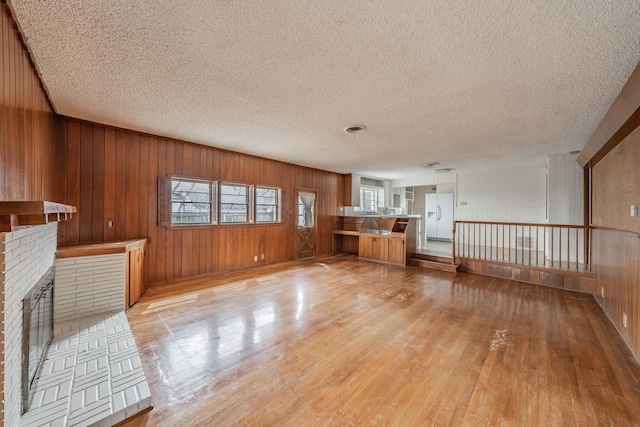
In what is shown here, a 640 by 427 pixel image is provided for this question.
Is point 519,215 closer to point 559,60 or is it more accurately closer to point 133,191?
point 559,60

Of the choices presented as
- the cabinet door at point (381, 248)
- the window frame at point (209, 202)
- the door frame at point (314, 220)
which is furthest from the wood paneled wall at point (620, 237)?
the window frame at point (209, 202)

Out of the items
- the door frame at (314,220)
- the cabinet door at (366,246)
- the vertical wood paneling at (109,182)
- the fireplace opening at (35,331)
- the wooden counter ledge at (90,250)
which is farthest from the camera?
the cabinet door at (366,246)

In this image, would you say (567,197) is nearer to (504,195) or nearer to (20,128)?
(504,195)

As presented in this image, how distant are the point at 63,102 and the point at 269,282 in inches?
151

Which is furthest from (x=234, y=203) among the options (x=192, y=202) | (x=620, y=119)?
(x=620, y=119)

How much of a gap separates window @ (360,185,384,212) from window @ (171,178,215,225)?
5433 mm

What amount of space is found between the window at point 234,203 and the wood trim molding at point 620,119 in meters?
5.70

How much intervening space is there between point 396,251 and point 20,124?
6475 millimetres

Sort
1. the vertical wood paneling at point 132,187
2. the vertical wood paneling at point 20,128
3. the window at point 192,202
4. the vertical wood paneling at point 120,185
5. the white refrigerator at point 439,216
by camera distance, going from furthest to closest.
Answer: the white refrigerator at point 439,216 < the window at point 192,202 < the vertical wood paneling at point 132,187 < the vertical wood paneling at point 120,185 < the vertical wood paneling at point 20,128

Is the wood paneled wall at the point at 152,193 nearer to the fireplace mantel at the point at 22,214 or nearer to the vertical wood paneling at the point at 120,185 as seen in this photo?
the vertical wood paneling at the point at 120,185

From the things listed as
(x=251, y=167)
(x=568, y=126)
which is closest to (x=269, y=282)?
(x=251, y=167)

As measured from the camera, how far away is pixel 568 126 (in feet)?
11.8

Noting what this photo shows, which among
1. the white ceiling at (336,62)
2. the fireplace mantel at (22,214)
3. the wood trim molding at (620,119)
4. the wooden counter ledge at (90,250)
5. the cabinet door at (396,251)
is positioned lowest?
the cabinet door at (396,251)

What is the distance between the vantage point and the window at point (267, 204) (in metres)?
6.12
